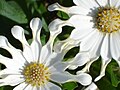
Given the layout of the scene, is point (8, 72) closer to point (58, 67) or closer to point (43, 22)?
point (58, 67)

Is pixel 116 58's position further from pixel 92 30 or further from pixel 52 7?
pixel 52 7

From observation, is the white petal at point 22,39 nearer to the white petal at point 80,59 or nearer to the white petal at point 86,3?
the white petal at point 80,59

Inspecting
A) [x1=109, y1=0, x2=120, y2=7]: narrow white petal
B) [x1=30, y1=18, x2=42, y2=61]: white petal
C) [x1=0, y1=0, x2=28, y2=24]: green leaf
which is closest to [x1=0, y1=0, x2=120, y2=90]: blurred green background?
[x1=0, y1=0, x2=28, y2=24]: green leaf

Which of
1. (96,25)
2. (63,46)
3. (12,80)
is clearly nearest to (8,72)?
(12,80)

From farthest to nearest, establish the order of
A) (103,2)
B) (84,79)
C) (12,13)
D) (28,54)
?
1. (12,13)
2. (103,2)
3. (28,54)
4. (84,79)

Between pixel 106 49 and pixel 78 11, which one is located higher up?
pixel 78 11

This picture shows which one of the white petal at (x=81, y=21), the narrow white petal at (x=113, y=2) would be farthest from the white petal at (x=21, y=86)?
the narrow white petal at (x=113, y=2)

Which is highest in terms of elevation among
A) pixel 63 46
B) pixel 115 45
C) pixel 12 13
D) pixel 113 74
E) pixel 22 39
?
pixel 12 13

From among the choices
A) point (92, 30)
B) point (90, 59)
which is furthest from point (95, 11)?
point (90, 59)
